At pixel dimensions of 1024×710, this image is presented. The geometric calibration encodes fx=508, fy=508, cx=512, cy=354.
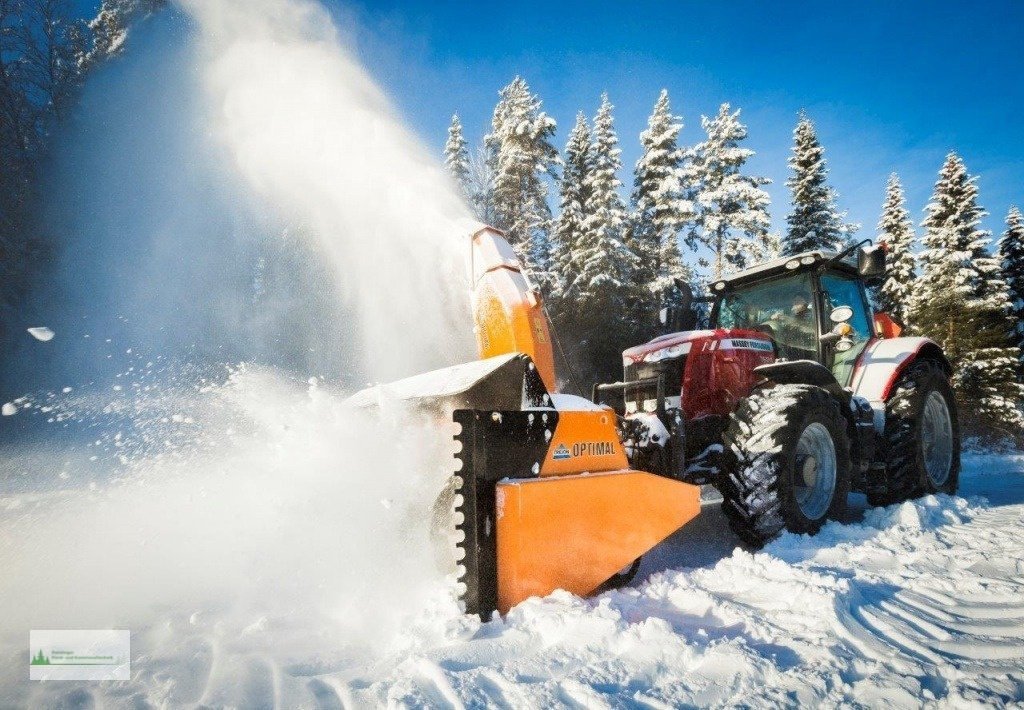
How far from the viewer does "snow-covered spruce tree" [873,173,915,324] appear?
21531mm

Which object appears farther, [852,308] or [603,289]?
[603,289]

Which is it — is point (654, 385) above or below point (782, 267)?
below

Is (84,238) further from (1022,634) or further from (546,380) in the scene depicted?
(1022,634)

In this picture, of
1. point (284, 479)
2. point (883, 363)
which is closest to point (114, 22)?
point (284, 479)

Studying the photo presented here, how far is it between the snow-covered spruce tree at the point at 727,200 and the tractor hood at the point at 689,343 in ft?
51.6

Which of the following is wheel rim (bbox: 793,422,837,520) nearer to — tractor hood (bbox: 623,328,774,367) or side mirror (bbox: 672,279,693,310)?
tractor hood (bbox: 623,328,774,367)

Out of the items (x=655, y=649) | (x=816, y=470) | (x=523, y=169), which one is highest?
(x=523, y=169)

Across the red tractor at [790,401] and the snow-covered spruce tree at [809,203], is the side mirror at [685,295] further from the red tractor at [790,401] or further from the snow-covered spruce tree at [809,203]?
the snow-covered spruce tree at [809,203]

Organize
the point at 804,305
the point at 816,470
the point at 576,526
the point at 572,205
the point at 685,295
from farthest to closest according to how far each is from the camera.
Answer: the point at 572,205 → the point at 804,305 → the point at 685,295 → the point at 816,470 → the point at 576,526

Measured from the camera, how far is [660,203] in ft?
64.7

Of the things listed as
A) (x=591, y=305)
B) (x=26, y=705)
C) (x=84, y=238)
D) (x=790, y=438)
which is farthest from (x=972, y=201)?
(x=84, y=238)

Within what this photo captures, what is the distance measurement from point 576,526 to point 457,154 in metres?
22.4

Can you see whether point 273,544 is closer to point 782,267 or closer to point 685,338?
point 685,338

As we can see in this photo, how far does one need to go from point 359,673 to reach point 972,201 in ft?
88.4
